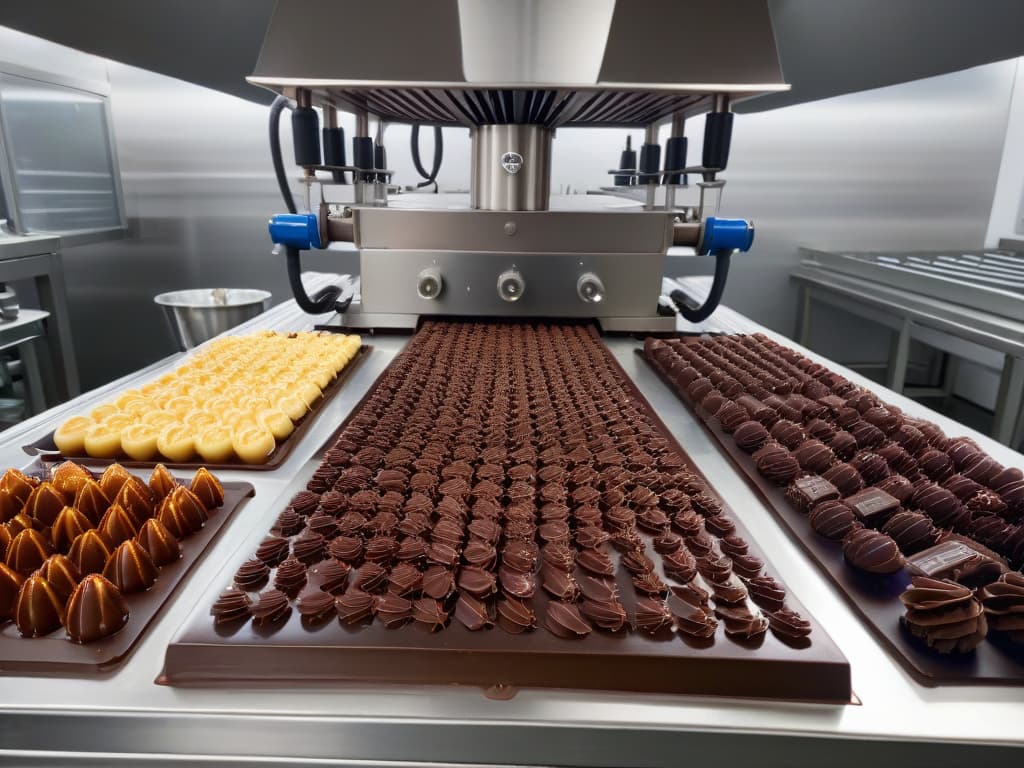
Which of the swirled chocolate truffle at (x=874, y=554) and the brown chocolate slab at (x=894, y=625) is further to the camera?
the swirled chocolate truffle at (x=874, y=554)

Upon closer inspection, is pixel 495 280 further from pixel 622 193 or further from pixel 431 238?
pixel 622 193

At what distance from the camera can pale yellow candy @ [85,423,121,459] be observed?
0.96 meters

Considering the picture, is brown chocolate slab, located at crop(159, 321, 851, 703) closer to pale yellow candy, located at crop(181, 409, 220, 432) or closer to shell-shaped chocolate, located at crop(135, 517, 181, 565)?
shell-shaped chocolate, located at crop(135, 517, 181, 565)

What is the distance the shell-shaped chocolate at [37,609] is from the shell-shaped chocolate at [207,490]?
9.0 inches

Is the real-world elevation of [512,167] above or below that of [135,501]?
above

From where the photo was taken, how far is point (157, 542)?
0.71 m

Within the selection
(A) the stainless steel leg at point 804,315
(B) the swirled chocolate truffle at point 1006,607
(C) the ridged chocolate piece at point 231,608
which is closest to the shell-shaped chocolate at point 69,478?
(C) the ridged chocolate piece at point 231,608

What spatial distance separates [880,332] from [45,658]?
4240 millimetres

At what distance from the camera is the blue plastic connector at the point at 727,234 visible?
66.4 inches

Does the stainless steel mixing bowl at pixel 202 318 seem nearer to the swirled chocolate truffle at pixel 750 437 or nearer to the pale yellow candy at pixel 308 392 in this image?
the pale yellow candy at pixel 308 392

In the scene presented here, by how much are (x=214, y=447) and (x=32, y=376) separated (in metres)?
2.30

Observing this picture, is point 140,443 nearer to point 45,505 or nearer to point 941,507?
point 45,505

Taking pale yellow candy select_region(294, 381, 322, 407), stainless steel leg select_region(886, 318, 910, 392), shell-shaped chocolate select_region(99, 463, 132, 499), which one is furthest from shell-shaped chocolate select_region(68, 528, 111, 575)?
stainless steel leg select_region(886, 318, 910, 392)

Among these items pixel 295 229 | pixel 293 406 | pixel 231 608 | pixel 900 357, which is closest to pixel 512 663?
pixel 231 608
